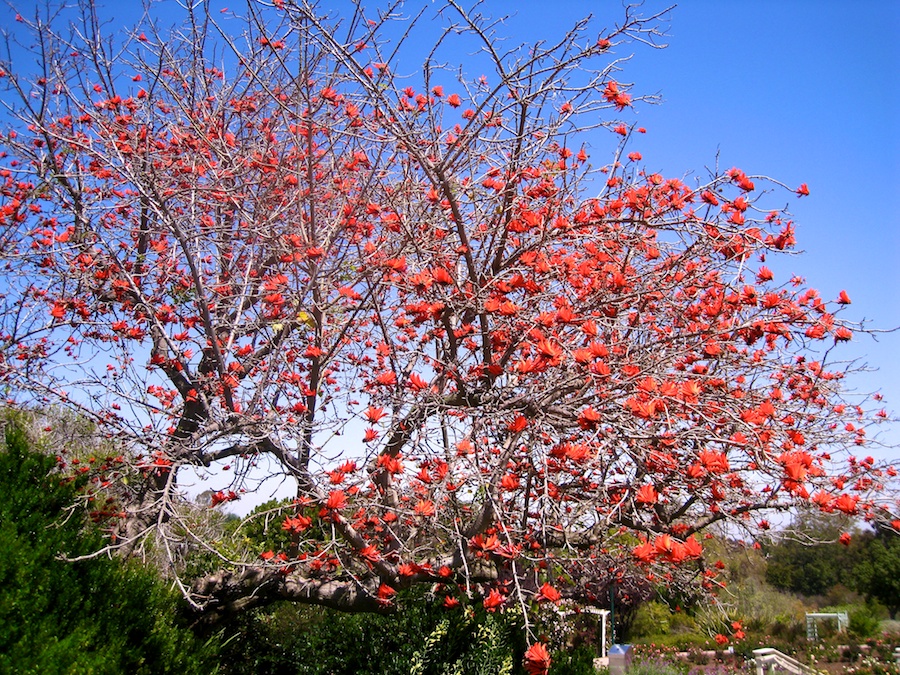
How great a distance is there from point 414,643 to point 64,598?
2221 millimetres

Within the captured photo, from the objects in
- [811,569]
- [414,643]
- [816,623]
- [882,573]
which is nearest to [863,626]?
[816,623]

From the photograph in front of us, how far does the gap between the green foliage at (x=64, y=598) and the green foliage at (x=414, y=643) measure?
35.6 inches

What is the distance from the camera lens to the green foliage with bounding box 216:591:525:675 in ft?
14.0

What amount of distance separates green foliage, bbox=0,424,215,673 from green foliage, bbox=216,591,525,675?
35.6 inches

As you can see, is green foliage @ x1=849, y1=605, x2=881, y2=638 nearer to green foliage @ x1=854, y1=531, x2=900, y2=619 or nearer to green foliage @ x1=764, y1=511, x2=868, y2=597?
green foliage @ x1=854, y1=531, x2=900, y2=619

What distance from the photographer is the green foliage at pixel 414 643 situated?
4.27 metres

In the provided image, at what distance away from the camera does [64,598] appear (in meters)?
3.23

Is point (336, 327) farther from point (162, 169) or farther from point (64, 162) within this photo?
point (64, 162)

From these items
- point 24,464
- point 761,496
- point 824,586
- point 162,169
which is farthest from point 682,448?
point 824,586

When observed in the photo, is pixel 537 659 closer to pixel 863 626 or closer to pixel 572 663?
pixel 572 663

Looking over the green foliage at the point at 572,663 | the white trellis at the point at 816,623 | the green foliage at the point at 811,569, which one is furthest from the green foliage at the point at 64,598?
the green foliage at the point at 811,569

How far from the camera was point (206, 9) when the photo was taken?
4797mm

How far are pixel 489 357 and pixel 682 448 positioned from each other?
1254 mm

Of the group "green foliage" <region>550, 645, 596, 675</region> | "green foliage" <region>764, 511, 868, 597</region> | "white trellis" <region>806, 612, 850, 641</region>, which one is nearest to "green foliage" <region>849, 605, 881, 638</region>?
"white trellis" <region>806, 612, 850, 641</region>
